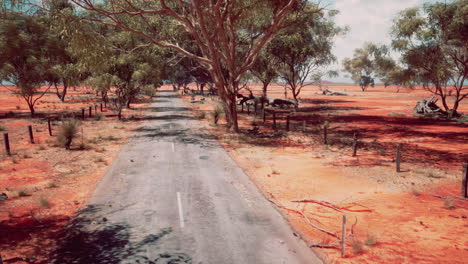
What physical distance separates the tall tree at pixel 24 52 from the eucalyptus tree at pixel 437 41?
124 feet

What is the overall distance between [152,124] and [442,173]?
22.6 m

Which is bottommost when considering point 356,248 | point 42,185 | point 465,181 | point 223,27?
point 356,248

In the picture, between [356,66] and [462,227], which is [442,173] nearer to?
[462,227]

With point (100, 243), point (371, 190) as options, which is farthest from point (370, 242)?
point (100, 243)

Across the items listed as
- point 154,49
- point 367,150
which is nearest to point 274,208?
point 367,150

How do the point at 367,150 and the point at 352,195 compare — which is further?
the point at 367,150

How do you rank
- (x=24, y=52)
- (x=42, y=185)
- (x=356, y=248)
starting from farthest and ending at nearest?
(x=24, y=52)
(x=42, y=185)
(x=356, y=248)

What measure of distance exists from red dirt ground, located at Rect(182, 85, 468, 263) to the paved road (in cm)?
88

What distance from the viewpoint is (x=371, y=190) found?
1144 cm

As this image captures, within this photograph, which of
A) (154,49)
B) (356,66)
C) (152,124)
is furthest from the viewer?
(356,66)

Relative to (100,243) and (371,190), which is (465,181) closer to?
(371,190)

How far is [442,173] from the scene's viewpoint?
43.9 feet

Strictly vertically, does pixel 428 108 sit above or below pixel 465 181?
above

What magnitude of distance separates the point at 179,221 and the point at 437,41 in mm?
35126
